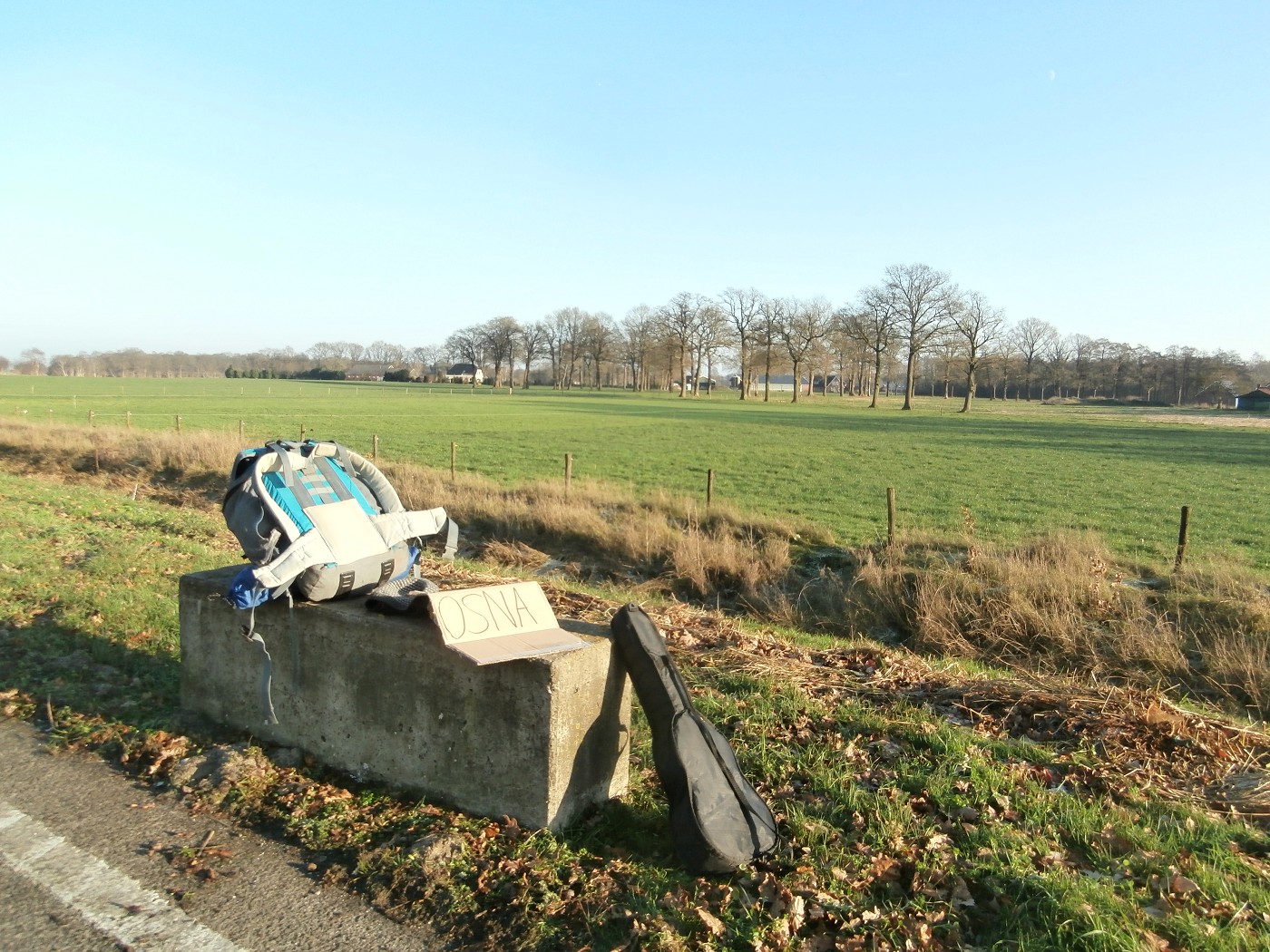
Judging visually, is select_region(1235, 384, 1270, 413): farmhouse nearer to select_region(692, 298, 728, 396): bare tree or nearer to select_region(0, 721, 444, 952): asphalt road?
select_region(692, 298, 728, 396): bare tree

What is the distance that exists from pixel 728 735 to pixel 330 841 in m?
2.07

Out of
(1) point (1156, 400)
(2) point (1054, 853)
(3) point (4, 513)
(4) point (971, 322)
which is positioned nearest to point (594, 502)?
(3) point (4, 513)

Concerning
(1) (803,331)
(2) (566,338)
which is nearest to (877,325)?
(1) (803,331)

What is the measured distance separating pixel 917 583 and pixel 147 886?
887 cm

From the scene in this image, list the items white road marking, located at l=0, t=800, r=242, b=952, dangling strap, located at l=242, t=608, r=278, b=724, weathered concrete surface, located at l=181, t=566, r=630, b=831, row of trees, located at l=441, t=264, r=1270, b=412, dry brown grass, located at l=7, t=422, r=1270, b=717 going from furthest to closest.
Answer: row of trees, located at l=441, t=264, r=1270, b=412, dry brown grass, located at l=7, t=422, r=1270, b=717, dangling strap, located at l=242, t=608, r=278, b=724, weathered concrete surface, located at l=181, t=566, r=630, b=831, white road marking, located at l=0, t=800, r=242, b=952

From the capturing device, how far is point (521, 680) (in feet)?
12.0

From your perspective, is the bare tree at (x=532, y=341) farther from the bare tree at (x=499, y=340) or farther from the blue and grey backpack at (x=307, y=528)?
the blue and grey backpack at (x=307, y=528)

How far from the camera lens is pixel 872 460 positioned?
31.0 meters

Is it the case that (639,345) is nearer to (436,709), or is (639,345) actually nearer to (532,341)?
(532,341)

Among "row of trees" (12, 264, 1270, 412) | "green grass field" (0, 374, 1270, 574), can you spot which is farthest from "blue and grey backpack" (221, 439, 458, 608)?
"row of trees" (12, 264, 1270, 412)

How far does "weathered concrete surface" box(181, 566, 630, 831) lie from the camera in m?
3.68

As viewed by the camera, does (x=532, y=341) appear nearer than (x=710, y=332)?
No

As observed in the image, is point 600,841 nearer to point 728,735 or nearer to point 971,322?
point 728,735

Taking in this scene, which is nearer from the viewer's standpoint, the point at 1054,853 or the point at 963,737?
the point at 1054,853
